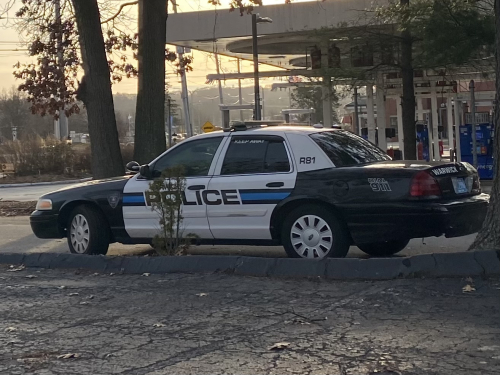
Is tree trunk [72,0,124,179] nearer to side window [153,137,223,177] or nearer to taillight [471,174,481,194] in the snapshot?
side window [153,137,223,177]

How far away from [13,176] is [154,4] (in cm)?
2761

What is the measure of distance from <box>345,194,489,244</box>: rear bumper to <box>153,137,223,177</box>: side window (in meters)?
1.97

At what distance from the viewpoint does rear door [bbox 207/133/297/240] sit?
9.09 meters

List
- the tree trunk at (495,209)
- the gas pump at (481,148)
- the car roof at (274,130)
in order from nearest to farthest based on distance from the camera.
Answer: the tree trunk at (495,209)
the car roof at (274,130)
the gas pump at (481,148)

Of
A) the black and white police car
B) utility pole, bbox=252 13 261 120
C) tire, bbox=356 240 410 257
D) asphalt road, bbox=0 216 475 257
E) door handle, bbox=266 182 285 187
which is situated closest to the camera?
the black and white police car

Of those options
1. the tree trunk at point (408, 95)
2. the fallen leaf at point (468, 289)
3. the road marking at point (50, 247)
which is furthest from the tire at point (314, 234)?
the tree trunk at point (408, 95)

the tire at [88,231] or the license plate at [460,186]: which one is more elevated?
the license plate at [460,186]

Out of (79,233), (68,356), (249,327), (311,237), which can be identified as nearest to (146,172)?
(79,233)

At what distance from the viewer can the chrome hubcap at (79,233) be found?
404 inches

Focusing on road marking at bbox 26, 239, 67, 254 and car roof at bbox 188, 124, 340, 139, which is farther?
road marking at bbox 26, 239, 67, 254

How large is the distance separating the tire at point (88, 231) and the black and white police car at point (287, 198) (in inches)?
0.5

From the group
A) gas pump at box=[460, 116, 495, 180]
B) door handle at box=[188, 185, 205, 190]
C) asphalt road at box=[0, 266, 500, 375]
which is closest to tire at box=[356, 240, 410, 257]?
door handle at box=[188, 185, 205, 190]

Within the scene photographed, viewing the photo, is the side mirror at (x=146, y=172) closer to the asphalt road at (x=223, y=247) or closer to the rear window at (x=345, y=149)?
the asphalt road at (x=223, y=247)

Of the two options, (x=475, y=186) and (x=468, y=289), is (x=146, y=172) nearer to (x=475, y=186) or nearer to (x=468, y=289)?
(x=475, y=186)
